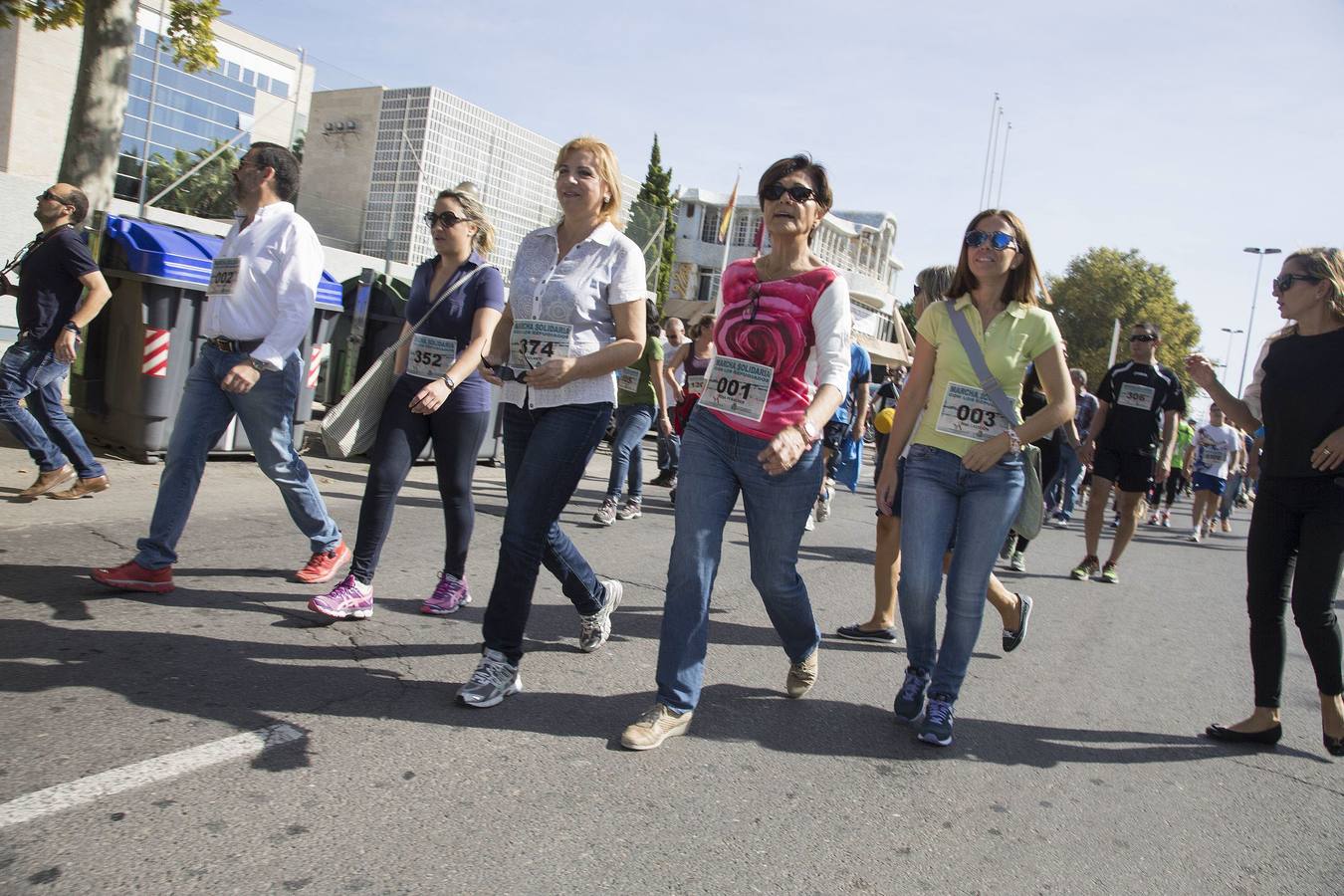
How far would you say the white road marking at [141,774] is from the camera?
2.52m

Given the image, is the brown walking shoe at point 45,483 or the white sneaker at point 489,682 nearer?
the white sneaker at point 489,682

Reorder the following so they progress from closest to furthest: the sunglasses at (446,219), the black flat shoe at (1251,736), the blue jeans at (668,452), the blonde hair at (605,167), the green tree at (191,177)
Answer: the blonde hair at (605,167) < the black flat shoe at (1251,736) < the sunglasses at (446,219) < the blue jeans at (668,452) < the green tree at (191,177)

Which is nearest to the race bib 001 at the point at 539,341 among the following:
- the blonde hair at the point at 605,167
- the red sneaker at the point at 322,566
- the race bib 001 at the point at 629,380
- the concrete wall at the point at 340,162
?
the blonde hair at the point at 605,167

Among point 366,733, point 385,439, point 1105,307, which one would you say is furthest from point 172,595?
point 1105,307

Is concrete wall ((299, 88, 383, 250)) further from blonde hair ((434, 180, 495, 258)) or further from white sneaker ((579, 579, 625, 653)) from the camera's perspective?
white sneaker ((579, 579, 625, 653))

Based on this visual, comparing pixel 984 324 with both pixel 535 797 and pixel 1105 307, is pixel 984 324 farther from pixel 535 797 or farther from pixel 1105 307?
pixel 1105 307

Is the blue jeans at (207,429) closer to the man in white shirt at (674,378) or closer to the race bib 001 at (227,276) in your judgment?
the race bib 001 at (227,276)

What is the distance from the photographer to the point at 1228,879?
2.98 m

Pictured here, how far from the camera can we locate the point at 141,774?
2.77m

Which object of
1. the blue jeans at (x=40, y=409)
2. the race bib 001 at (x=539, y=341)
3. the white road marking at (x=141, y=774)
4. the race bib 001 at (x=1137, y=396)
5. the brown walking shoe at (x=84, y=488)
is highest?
the race bib 001 at (x=1137, y=396)

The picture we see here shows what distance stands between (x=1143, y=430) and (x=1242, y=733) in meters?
4.13

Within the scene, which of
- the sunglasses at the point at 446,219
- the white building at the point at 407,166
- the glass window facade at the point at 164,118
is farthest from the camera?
the white building at the point at 407,166

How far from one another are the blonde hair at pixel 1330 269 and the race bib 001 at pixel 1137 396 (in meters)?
4.08

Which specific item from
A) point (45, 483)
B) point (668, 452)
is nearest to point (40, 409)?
point (45, 483)
